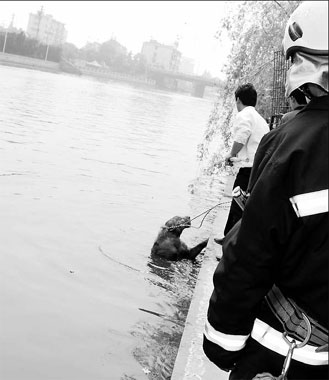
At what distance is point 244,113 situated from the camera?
663 cm

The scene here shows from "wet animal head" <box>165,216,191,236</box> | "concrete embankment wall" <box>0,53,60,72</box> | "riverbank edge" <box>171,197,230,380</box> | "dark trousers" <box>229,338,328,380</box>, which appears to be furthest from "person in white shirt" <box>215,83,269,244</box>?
"concrete embankment wall" <box>0,53,60,72</box>

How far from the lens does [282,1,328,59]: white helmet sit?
1846 millimetres

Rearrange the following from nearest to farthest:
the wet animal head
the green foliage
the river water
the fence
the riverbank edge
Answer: the riverbank edge
the river water
the fence
the wet animal head
the green foliage

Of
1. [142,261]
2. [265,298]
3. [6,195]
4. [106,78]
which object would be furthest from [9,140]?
[106,78]

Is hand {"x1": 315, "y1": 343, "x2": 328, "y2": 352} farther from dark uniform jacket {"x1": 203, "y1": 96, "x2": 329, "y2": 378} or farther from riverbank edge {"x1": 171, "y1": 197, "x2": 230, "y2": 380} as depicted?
riverbank edge {"x1": 171, "y1": 197, "x2": 230, "y2": 380}

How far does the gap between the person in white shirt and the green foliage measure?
523 centimetres

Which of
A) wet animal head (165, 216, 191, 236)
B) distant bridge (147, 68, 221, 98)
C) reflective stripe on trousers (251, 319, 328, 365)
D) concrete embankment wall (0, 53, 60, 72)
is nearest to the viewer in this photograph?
reflective stripe on trousers (251, 319, 328, 365)

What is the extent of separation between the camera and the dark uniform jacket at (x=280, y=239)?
1770 mm

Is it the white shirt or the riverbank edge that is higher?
the white shirt

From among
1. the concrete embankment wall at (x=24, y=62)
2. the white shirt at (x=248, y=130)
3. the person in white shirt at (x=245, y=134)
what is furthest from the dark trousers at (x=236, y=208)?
the concrete embankment wall at (x=24, y=62)

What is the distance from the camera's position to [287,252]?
5.99 ft

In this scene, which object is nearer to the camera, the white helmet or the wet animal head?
the white helmet

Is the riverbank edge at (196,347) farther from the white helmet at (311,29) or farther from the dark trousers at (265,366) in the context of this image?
the white helmet at (311,29)

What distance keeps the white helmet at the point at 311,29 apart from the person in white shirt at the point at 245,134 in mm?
4589
